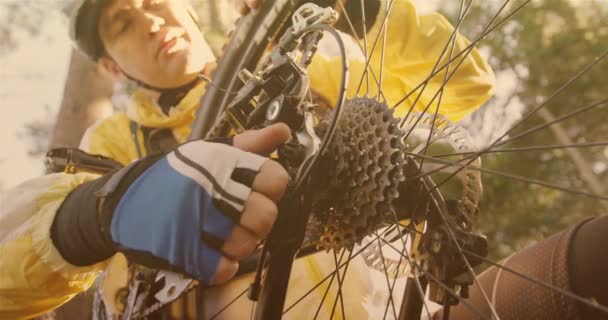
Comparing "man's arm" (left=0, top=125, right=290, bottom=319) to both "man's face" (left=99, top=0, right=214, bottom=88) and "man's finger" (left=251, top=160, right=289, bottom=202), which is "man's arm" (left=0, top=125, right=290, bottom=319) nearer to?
"man's finger" (left=251, top=160, right=289, bottom=202)

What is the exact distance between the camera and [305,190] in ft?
1.95

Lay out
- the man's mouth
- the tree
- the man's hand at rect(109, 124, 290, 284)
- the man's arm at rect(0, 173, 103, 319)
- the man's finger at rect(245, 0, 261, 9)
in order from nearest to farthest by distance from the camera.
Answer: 1. the man's hand at rect(109, 124, 290, 284)
2. the man's arm at rect(0, 173, 103, 319)
3. the man's finger at rect(245, 0, 261, 9)
4. the man's mouth
5. the tree

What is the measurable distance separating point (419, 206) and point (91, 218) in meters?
0.39

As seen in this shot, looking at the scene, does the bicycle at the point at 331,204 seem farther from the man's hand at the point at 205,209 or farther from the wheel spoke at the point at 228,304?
the wheel spoke at the point at 228,304

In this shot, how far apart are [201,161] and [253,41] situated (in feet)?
1.68

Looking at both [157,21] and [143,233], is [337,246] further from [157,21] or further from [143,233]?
[157,21]

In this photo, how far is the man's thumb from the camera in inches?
23.5

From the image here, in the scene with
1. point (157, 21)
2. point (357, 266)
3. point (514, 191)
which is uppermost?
point (157, 21)

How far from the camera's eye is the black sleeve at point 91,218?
634 mm

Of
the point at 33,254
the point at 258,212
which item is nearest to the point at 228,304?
the point at 33,254

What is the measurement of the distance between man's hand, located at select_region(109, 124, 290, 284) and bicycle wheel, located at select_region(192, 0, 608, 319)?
0.33ft

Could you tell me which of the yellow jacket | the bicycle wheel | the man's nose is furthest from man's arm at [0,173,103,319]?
the man's nose

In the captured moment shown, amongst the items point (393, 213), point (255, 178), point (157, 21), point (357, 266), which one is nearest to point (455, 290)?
point (393, 213)

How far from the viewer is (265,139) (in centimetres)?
60
